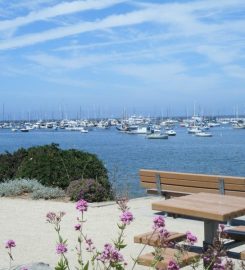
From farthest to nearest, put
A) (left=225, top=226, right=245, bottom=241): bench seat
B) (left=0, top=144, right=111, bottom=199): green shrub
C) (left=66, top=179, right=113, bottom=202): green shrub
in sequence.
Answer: (left=0, top=144, right=111, bottom=199): green shrub
(left=66, top=179, right=113, bottom=202): green shrub
(left=225, top=226, right=245, bottom=241): bench seat

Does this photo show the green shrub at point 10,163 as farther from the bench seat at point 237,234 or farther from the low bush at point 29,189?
the bench seat at point 237,234

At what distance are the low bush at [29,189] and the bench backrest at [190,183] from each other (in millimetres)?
2650

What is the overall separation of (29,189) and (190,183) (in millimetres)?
4991

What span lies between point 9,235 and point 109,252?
6299mm

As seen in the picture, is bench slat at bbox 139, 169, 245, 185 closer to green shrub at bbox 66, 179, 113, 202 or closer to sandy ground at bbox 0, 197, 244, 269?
sandy ground at bbox 0, 197, 244, 269

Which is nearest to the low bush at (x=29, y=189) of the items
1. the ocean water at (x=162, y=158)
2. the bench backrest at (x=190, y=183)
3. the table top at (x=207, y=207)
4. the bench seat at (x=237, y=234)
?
the ocean water at (x=162, y=158)

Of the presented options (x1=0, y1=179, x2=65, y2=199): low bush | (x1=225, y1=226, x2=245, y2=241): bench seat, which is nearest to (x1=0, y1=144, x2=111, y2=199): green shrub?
(x1=0, y1=179, x2=65, y2=199): low bush

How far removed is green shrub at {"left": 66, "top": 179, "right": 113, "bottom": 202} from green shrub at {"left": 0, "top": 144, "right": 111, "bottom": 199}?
1.64 feet

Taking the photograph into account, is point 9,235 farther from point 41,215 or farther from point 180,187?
point 180,187

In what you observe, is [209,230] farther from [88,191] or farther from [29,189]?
[29,189]

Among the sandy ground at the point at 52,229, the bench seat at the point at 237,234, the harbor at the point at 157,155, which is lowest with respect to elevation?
the harbor at the point at 157,155

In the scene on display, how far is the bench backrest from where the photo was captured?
10.4 m

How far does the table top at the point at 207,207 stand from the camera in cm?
696

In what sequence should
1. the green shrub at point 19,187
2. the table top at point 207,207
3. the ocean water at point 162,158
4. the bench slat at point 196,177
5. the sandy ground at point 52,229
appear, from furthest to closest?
the ocean water at point 162,158
the green shrub at point 19,187
the bench slat at point 196,177
the sandy ground at point 52,229
the table top at point 207,207
